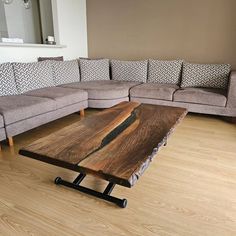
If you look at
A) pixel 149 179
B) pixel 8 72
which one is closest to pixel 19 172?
pixel 149 179

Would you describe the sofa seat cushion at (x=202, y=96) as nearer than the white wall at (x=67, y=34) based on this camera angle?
Yes

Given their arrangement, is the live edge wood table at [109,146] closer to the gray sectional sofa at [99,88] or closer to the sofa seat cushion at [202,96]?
the gray sectional sofa at [99,88]

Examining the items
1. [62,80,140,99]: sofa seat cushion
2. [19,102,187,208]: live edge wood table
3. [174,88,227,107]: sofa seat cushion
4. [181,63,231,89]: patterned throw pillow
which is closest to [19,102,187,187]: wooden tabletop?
[19,102,187,208]: live edge wood table

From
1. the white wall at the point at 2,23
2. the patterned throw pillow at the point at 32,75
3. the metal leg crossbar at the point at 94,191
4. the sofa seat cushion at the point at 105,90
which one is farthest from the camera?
the white wall at the point at 2,23

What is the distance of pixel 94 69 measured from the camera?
4.00 m

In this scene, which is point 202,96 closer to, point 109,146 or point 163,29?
point 163,29

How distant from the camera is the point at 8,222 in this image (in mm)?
1353

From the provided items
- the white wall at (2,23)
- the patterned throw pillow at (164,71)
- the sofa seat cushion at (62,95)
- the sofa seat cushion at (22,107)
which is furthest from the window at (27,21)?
the patterned throw pillow at (164,71)

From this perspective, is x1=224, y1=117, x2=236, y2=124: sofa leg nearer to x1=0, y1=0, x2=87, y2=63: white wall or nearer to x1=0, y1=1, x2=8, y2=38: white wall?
x1=0, y1=0, x2=87, y2=63: white wall

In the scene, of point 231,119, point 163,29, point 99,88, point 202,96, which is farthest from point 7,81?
point 231,119

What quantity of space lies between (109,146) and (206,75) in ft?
8.40

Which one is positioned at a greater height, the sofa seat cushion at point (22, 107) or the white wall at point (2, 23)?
the white wall at point (2, 23)

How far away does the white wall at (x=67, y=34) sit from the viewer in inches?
138

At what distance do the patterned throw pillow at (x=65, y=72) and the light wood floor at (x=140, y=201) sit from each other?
1.65 meters
